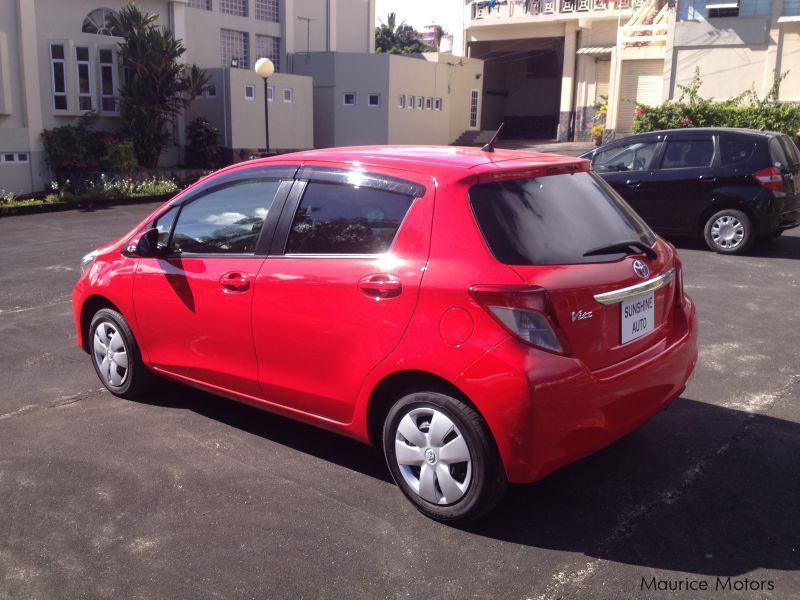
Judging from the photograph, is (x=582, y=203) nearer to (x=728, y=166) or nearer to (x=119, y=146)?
(x=728, y=166)

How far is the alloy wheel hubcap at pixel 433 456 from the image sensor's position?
3.59 m

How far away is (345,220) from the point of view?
4.08 m

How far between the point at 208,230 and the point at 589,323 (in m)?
2.37

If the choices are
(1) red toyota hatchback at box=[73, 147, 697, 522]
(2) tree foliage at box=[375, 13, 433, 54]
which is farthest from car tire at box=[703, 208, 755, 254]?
(2) tree foliage at box=[375, 13, 433, 54]

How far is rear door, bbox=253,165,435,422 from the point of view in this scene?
377 centimetres

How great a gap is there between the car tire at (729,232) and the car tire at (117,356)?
8293 mm

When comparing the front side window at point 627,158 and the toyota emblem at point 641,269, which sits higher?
the front side window at point 627,158

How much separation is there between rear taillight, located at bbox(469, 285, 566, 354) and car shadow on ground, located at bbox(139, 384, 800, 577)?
0.90 m

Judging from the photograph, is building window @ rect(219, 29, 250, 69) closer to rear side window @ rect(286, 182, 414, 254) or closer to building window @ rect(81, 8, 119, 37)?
building window @ rect(81, 8, 119, 37)

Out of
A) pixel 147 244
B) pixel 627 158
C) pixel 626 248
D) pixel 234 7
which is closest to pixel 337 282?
pixel 626 248

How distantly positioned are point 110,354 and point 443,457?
9.14ft

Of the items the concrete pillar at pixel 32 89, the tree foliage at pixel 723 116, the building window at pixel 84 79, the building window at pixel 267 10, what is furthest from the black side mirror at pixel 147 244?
the building window at pixel 267 10

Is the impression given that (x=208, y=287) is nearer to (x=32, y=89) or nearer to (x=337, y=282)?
(x=337, y=282)

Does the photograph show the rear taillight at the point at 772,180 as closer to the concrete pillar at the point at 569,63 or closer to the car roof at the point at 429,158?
the car roof at the point at 429,158
